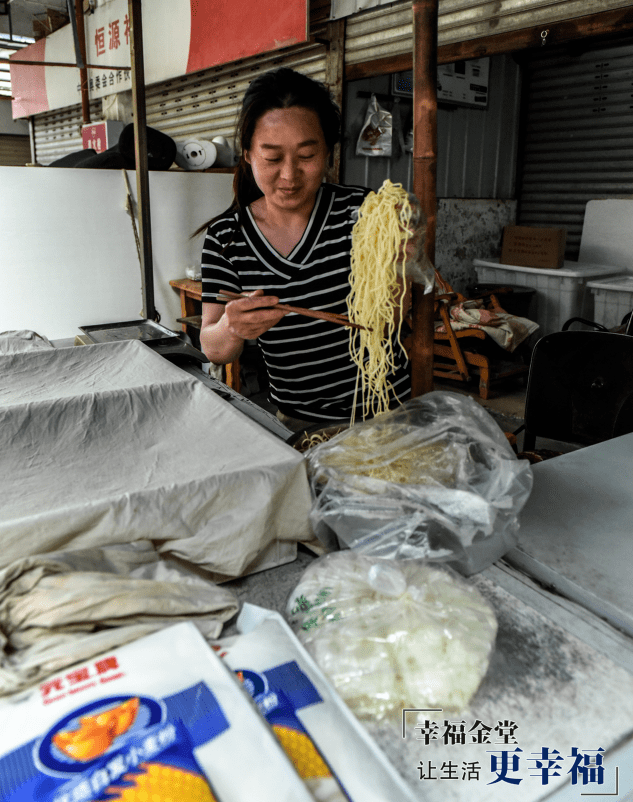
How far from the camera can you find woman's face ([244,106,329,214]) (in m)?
1.95

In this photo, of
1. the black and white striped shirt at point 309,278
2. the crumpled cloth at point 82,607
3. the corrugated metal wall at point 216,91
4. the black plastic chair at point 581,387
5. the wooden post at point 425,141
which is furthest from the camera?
the corrugated metal wall at point 216,91

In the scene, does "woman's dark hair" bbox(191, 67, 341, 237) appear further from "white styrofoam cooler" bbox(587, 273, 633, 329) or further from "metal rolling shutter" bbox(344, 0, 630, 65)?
"white styrofoam cooler" bbox(587, 273, 633, 329)

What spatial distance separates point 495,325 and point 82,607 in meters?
5.85

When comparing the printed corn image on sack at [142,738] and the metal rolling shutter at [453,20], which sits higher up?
the metal rolling shutter at [453,20]

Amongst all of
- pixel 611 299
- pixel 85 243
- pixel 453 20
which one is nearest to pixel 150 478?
pixel 453 20

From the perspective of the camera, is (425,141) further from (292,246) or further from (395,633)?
(395,633)

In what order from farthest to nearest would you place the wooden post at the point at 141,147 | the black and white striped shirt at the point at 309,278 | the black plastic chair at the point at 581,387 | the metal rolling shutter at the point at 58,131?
the metal rolling shutter at the point at 58,131 → the wooden post at the point at 141,147 → the black plastic chair at the point at 581,387 → the black and white striped shirt at the point at 309,278

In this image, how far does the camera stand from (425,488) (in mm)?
1339

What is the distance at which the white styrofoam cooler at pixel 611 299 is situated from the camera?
6469mm

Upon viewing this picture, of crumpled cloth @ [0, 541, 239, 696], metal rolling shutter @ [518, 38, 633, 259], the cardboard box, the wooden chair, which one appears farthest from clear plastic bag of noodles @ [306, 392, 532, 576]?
metal rolling shutter @ [518, 38, 633, 259]

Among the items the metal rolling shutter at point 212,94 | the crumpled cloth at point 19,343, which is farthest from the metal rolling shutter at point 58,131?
the crumpled cloth at point 19,343

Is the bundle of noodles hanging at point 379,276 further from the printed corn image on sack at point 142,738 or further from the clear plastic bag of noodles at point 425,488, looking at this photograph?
the printed corn image on sack at point 142,738

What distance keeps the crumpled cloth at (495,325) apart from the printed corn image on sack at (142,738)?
5.73 meters

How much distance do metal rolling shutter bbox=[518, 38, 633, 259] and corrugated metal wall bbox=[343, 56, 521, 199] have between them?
0.90 ft
